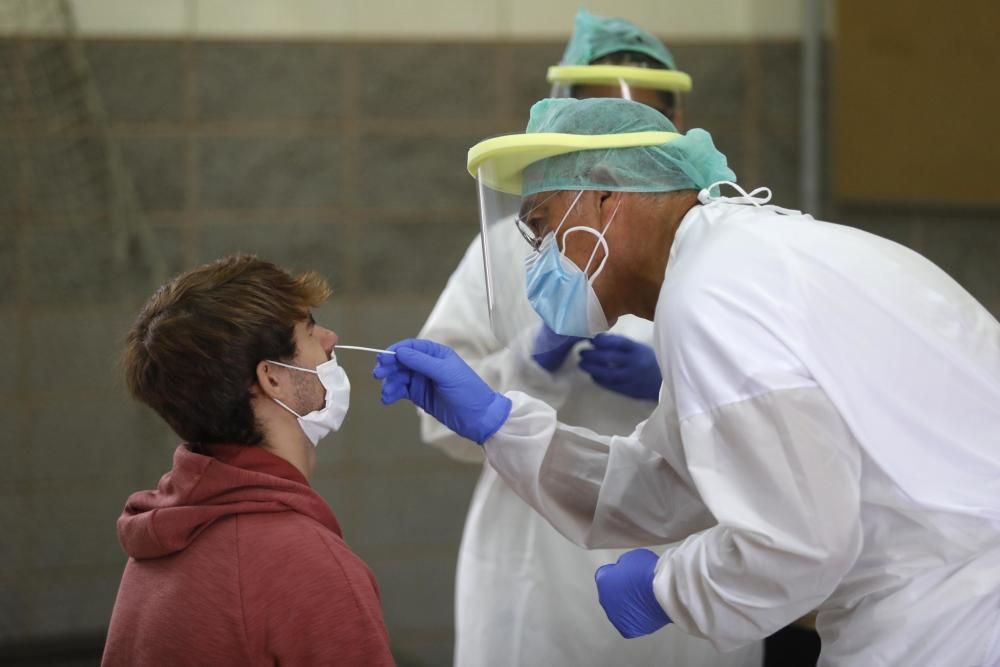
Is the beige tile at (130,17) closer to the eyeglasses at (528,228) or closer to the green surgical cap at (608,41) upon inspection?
the green surgical cap at (608,41)

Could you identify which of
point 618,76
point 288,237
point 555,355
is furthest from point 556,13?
point 555,355

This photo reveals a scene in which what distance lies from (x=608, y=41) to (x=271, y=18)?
4.64 feet

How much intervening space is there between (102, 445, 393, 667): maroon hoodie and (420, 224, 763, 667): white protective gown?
0.60 metres

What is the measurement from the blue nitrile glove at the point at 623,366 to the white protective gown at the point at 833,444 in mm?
610

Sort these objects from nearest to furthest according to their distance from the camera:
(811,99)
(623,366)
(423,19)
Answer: (623,366) < (423,19) < (811,99)

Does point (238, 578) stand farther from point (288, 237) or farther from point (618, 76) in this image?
point (288, 237)

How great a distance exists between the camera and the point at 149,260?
329 cm

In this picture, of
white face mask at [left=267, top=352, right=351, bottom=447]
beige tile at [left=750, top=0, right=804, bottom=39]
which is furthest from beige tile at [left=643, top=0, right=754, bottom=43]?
white face mask at [left=267, top=352, right=351, bottom=447]

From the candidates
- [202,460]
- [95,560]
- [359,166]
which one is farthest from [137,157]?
[202,460]

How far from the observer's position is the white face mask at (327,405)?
64.0 inches

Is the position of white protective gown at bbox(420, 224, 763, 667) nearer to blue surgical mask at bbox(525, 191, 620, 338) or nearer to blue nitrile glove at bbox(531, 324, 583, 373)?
blue nitrile glove at bbox(531, 324, 583, 373)

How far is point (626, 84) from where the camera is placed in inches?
87.4

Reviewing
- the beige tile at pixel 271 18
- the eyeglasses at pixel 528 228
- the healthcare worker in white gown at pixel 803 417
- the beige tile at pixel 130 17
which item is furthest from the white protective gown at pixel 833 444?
the beige tile at pixel 130 17

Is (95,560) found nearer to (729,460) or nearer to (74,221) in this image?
(74,221)
